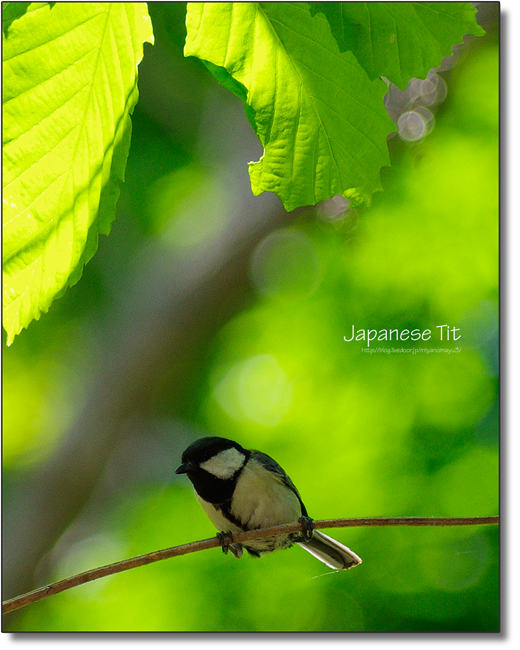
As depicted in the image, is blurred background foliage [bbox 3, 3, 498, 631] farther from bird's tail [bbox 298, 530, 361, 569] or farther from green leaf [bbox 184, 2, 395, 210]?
green leaf [bbox 184, 2, 395, 210]

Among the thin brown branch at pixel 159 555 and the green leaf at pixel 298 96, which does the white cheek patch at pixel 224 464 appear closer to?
the thin brown branch at pixel 159 555

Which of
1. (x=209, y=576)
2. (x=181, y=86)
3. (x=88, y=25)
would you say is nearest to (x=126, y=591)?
(x=209, y=576)

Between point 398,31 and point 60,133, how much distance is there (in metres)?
0.40

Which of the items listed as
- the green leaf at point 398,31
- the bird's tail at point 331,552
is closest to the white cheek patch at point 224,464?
the bird's tail at point 331,552

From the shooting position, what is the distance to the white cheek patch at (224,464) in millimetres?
1569

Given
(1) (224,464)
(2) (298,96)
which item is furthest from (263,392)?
(2) (298,96)

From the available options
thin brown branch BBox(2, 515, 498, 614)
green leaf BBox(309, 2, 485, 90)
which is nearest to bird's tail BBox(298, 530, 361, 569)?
thin brown branch BBox(2, 515, 498, 614)

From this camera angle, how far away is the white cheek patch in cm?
157

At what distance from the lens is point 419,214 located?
6.10 feet

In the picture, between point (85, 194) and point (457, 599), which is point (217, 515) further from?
point (85, 194)

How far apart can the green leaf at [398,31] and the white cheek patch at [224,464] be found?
120 centimetres

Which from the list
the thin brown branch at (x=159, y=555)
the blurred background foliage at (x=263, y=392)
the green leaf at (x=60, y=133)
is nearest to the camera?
the green leaf at (x=60, y=133)

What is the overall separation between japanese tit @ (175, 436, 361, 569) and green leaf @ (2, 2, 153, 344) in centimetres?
98

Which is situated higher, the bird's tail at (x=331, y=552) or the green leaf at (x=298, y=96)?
the green leaf at (x=298, y=96)
